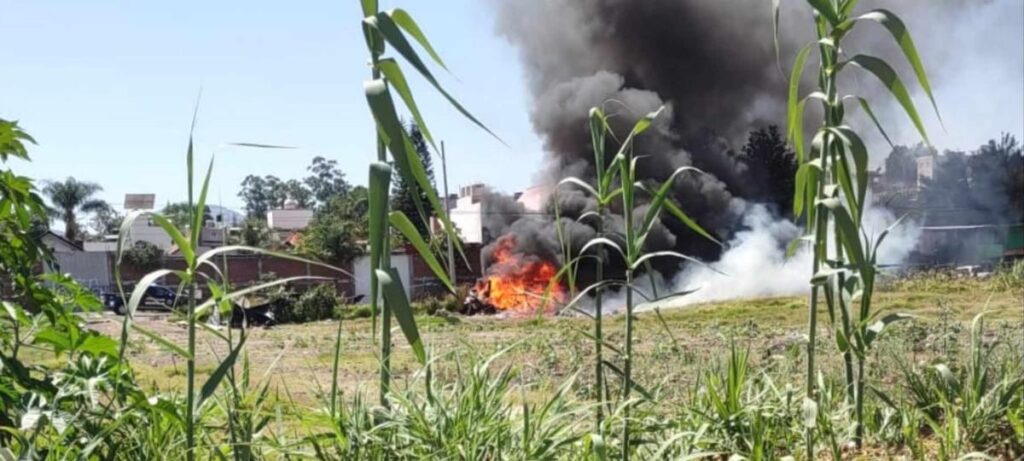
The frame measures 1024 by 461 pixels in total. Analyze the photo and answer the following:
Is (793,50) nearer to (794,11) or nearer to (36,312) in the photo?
(794,11)

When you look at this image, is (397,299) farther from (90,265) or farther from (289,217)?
(289,217)

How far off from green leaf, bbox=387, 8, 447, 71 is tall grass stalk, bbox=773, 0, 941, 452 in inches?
24.1

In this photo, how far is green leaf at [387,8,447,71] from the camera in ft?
4.13

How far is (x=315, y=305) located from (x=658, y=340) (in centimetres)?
1465

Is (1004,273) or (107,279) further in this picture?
(107,279)

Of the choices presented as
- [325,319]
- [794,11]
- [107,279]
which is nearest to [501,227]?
[325,319]

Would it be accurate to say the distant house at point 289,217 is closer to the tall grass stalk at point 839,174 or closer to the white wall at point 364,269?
the white wall at point 364,269

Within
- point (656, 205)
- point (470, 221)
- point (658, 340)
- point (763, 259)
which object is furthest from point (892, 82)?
point (470, 221)

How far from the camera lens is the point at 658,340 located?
18.9ft

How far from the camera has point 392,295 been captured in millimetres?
1167

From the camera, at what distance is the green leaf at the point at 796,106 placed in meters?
1.57

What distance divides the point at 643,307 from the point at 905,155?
28.5 m

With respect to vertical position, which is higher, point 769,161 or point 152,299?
point 769,161

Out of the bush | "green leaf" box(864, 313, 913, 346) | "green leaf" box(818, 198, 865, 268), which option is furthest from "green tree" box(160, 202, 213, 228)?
the bush
